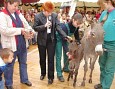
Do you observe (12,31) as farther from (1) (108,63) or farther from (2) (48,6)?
(1) (108,63)

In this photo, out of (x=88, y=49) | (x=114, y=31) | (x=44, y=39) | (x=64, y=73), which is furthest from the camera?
(x=64, y=73)

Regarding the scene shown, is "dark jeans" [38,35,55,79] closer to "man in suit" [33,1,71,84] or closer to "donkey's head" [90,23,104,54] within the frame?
"man in suit" [33,1,71,84]

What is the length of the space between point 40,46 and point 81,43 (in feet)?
2.39

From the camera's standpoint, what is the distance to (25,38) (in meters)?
4.19

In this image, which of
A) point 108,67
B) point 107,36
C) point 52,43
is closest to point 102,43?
point 107,36

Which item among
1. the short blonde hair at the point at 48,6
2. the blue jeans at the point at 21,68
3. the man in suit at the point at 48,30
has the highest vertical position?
the short blonde hair at the point at 48,6

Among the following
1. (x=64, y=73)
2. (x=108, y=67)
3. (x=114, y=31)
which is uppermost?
(x=114, y=31)

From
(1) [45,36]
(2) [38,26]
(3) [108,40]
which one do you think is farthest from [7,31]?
(3) [108,40]

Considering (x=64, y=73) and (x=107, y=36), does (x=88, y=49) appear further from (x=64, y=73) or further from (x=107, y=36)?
(x=64, y=73)

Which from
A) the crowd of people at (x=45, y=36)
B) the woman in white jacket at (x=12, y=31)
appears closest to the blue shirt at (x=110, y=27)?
the crowd of people at (x=45, y=36)

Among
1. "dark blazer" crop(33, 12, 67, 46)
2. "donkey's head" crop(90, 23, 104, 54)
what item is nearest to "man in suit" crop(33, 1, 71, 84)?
"dark blazer" crop(33, 12, 67, 46)

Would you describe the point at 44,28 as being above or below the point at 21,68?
above

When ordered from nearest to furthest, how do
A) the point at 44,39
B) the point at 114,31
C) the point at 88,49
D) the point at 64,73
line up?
the point at 114,31
the point at 88,49
the point at 44,39
the point at 64,73

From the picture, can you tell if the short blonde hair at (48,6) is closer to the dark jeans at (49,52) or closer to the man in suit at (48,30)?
the man in suit at (48,30)
